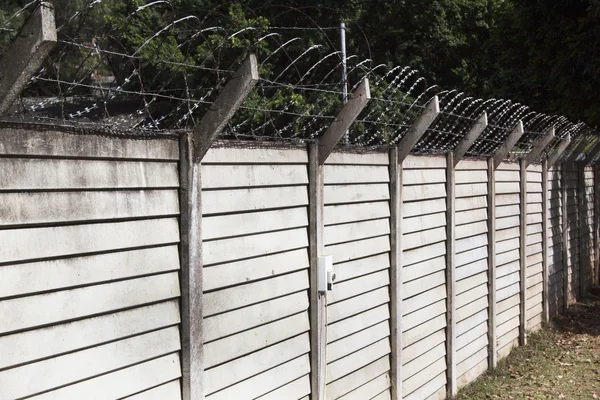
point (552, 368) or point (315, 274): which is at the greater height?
point (315, 274)

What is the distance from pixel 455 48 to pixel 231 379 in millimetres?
24696

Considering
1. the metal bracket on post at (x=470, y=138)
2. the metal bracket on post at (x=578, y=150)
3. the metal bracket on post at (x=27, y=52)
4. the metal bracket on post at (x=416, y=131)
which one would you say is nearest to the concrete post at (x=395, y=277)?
the metal bracket on post at (x=416, y=131)

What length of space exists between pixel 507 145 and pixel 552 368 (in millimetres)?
2324

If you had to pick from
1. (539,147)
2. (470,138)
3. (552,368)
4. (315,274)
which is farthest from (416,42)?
(315,274)

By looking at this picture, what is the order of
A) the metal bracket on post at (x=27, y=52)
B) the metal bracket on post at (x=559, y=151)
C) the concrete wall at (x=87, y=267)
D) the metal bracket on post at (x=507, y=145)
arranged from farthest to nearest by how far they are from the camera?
the metal bracket on post at (x=559, y=151)
the metal bracket on post at (x=507, y=145)
the concrete wall at (x=87, y=267)
the metal bracket on post at (x=27, y=52)

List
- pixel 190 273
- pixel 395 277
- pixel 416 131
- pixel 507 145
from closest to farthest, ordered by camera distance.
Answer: pixel 190 273 → pixel 395 277 → pixel 416 131 → pixel 507 145

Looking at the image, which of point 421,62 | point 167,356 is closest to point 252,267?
point 167,356

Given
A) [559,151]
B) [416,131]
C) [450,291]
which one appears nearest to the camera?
[416,131]

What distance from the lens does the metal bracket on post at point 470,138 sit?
7.12m

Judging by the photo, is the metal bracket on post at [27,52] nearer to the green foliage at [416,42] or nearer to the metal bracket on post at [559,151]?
the green foliage at [416,42]

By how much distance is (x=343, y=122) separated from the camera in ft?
16.3

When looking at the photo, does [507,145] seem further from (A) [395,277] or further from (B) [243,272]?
(B) [243,272]

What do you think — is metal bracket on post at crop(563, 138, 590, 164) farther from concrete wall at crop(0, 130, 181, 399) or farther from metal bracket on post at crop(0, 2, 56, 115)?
metal bracket on post at crop(0, 2, 56, 115)

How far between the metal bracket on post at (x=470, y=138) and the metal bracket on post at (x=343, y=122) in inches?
95.2
